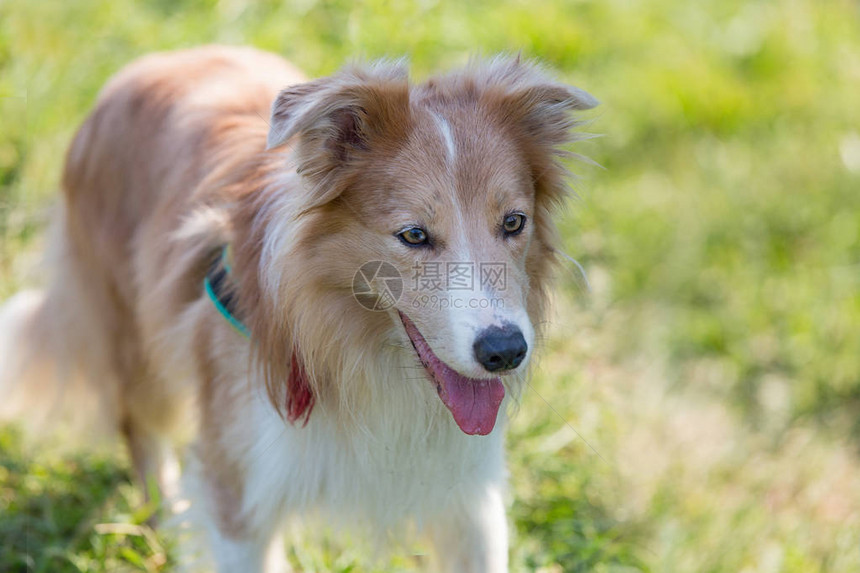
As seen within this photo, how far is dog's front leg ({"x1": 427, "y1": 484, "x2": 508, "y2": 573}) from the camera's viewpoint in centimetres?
295

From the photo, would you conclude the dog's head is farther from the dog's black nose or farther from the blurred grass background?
the blurred grass background

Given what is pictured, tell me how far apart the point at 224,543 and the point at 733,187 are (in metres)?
4.58

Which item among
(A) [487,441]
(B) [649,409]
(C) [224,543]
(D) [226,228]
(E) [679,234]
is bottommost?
(B) [649,409]

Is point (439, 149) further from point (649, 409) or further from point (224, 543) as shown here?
point (649, 409)

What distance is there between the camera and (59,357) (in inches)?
152

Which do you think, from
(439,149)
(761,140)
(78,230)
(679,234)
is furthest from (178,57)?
(761,140)

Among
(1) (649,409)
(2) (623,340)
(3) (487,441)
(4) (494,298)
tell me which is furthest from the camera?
(2) (623,340)

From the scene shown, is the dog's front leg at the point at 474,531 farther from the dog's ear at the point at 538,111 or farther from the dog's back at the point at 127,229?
the dog's back at the point at 127,229

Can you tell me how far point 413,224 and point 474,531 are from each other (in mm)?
1139

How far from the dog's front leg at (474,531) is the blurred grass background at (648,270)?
0.47m

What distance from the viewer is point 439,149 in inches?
100

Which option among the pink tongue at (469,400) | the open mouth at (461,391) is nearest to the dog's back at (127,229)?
the open mouth at (461,391)

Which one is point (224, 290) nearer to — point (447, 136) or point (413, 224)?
point (413, 224)

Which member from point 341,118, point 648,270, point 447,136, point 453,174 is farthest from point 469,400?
point 648,270
